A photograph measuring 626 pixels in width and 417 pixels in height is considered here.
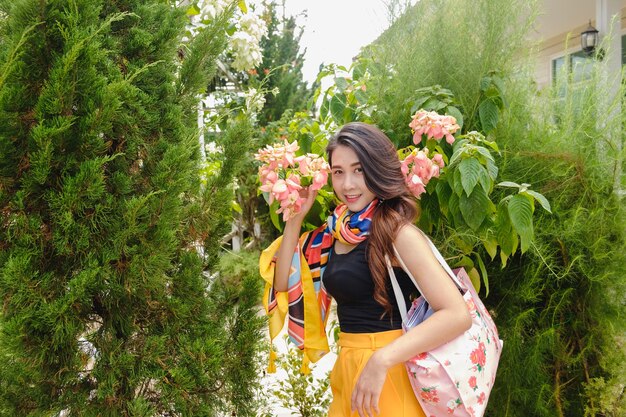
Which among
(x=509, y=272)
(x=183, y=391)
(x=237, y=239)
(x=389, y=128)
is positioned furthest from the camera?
(x=237, y=239)

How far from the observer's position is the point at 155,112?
1596 millimetres

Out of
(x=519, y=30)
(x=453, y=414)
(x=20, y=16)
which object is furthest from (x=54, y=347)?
(x=519, y=30)

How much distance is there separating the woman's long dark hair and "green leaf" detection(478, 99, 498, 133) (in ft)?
2.22

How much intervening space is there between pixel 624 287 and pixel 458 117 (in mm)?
1071

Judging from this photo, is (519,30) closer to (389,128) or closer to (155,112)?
(389,128)

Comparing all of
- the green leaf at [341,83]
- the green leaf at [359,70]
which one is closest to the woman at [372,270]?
the green leaf at [341,83]

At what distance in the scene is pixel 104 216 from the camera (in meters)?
1.42

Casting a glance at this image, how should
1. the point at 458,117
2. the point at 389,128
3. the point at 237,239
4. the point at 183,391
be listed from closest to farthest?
the point at 183,391 → the point at 458,117 → the point at 389,128 → the point at 237,239

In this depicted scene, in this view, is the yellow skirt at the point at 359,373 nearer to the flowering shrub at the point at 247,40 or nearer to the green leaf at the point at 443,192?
the green leaf at the point at 443,192

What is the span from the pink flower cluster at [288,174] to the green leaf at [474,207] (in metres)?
0.48

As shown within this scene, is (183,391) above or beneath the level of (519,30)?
beneath

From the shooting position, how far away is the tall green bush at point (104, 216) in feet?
4.43

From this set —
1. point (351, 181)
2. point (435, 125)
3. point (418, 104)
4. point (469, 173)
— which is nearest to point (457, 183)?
point (469, 173)

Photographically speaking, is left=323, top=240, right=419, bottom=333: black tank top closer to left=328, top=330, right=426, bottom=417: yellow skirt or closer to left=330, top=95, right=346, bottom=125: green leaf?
left=328, top=330, right=426, bottom=417: yellow skirt
